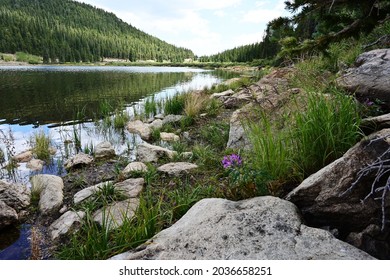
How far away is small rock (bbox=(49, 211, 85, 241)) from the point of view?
2.89 meters

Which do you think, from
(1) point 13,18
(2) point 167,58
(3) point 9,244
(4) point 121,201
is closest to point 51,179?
(3) point 9,244

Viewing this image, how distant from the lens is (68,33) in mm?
118250

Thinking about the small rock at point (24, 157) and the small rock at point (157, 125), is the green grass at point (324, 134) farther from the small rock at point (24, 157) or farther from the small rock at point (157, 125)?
the small rock at point (24, 157)

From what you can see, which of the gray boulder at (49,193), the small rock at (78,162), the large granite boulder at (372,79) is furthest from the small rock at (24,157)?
the large granite boulder at (372,79)

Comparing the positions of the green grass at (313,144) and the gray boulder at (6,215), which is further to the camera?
the gray boulder at (6,215)

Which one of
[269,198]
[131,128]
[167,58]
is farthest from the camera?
[167,58]

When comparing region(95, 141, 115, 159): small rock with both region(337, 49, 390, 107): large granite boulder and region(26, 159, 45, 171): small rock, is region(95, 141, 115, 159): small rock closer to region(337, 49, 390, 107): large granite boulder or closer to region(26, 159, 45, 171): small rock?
region(26, 159, 45, 171): small rock

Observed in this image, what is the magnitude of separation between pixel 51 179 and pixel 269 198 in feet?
11.5

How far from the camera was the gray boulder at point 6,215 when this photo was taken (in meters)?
3.11

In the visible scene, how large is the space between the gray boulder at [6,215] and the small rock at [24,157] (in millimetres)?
2845

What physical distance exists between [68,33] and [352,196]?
139m

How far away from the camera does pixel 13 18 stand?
103 metres

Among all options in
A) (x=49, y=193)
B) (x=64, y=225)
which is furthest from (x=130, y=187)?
(x=49, y=193)

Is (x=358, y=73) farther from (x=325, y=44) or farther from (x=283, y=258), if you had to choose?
(x=283, y=258)
